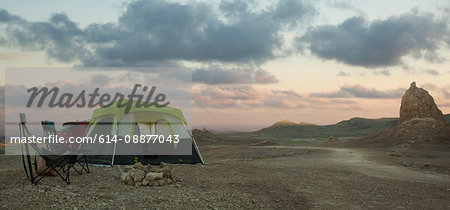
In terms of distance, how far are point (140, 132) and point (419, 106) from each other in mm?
32752

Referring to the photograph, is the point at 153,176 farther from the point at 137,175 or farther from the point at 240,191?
the point at 240,191

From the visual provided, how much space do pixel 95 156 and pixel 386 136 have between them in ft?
92.1

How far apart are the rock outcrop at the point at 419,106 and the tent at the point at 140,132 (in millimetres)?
30438

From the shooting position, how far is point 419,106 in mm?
37531

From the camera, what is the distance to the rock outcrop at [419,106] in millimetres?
37469

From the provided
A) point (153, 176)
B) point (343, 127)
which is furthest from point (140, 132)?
point (343, 127)

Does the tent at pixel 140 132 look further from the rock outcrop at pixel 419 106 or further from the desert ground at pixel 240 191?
the rock outcrop at pixel 419 106

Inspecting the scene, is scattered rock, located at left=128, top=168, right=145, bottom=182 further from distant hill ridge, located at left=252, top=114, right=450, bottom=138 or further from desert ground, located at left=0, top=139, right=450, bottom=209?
distant hill ridge, located at left=252, top=114, right=450, bottom=138

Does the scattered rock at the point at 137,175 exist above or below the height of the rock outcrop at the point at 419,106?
below

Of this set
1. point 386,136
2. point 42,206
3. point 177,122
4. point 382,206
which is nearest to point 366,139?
point 386,136

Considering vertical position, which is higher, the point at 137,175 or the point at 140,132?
the point at 140,132

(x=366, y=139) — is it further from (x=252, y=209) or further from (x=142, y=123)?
(x=252, y=209)

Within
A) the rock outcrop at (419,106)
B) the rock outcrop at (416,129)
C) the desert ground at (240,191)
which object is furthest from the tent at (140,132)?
the rock outcrop at (419,106)

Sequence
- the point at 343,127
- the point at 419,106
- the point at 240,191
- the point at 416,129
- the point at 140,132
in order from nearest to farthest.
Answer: the point at 240,191 → the point at 140,132 → the point at 416,129 → the point at 419,106 → the point at 343,127
